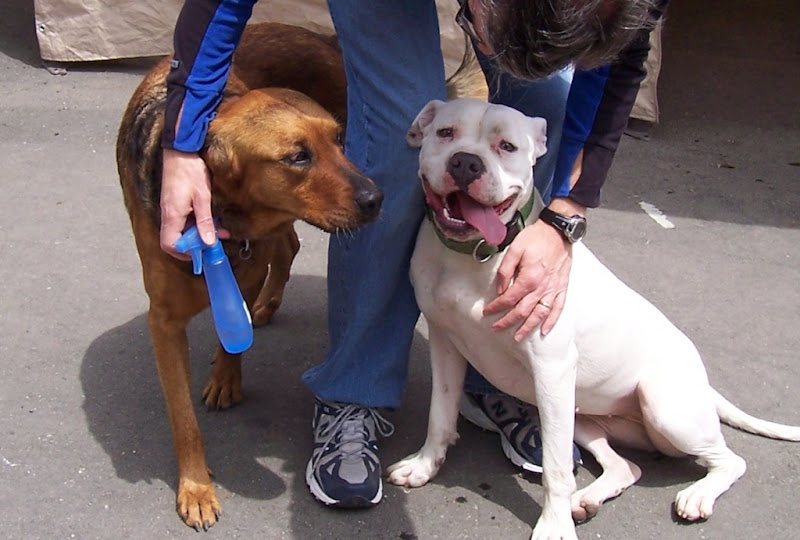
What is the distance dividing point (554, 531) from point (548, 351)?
498 millimetres

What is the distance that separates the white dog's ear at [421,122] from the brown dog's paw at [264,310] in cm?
129

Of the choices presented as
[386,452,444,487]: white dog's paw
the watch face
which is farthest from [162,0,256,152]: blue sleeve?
[386,452,444,487]: white dog's paw

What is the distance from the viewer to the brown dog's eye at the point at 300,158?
7.82 ft

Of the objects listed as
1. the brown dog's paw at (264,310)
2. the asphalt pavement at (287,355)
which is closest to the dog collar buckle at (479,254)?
the asphalt pavement at (287,355)

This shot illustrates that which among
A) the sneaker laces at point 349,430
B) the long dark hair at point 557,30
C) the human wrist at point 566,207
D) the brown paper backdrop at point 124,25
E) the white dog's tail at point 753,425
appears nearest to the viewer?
the long dark hair at point 557,30

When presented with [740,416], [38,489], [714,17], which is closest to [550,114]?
[740,416]

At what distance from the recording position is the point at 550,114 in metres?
2.71

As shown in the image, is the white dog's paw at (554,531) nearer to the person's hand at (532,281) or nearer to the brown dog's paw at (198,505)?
the person's hand at (532,281)

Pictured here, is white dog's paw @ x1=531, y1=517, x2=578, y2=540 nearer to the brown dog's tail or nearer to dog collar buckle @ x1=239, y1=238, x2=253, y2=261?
dog collar buckle @ x1=239, y1=238, x2=253, y2=261

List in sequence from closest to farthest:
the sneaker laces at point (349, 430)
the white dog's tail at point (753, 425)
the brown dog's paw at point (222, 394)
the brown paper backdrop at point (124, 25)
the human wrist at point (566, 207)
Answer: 1. the human wrist at point (566, 207)
2. the sneaker laces at point (349, 430)
3. the white dog's tail at point (753, 425)
4. the brown dog's paw at point (222, 394)
5. the brown paper backdrop at point (124, 25)

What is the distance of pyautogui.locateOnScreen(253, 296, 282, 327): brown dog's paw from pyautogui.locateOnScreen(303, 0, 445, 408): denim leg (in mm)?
753

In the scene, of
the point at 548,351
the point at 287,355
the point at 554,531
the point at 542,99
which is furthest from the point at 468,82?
the point at 554,531

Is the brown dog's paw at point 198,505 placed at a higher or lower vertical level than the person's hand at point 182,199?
lower

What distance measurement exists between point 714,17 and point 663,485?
19.7ft
